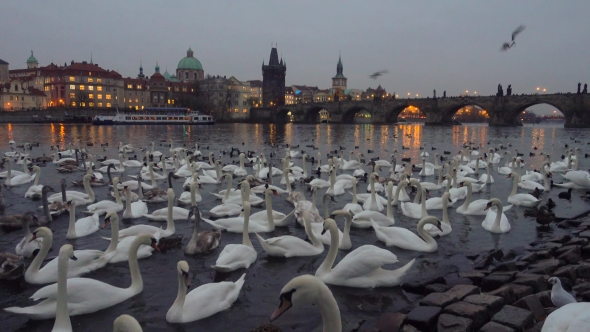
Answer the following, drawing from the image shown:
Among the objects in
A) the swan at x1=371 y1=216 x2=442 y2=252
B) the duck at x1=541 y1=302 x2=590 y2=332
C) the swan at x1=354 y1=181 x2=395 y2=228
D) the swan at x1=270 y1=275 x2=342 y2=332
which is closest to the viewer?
the swan at x1=270 y1=275 x2=342 y2=332

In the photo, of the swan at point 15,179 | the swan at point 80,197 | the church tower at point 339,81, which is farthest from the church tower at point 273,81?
the swan at point 80,197

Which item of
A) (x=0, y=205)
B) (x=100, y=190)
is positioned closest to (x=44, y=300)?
(x=0, y=205)

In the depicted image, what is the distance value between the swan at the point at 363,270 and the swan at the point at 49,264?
384cm

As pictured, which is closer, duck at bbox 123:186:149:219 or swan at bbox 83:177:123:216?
duck at bbox 123:186:149:219

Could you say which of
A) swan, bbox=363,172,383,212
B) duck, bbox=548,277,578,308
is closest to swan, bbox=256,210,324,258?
swan, bbox=363,172,383,212

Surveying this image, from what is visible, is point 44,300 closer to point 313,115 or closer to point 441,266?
point 441,266

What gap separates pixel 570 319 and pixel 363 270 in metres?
3.14

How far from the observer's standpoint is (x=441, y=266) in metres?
8.04

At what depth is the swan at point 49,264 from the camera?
678cm

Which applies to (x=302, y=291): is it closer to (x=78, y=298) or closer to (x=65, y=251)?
(x=65, y=251)

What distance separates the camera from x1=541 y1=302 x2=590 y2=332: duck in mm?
4073

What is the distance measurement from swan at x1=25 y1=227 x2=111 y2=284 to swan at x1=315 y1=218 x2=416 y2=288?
3845 mm

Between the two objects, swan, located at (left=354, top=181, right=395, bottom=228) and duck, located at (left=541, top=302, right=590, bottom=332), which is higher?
duck, located at (left=541, top=302, right=590, bottom=332)

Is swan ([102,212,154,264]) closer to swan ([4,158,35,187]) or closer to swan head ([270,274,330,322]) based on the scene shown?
swan head ([270,274,330,322])
